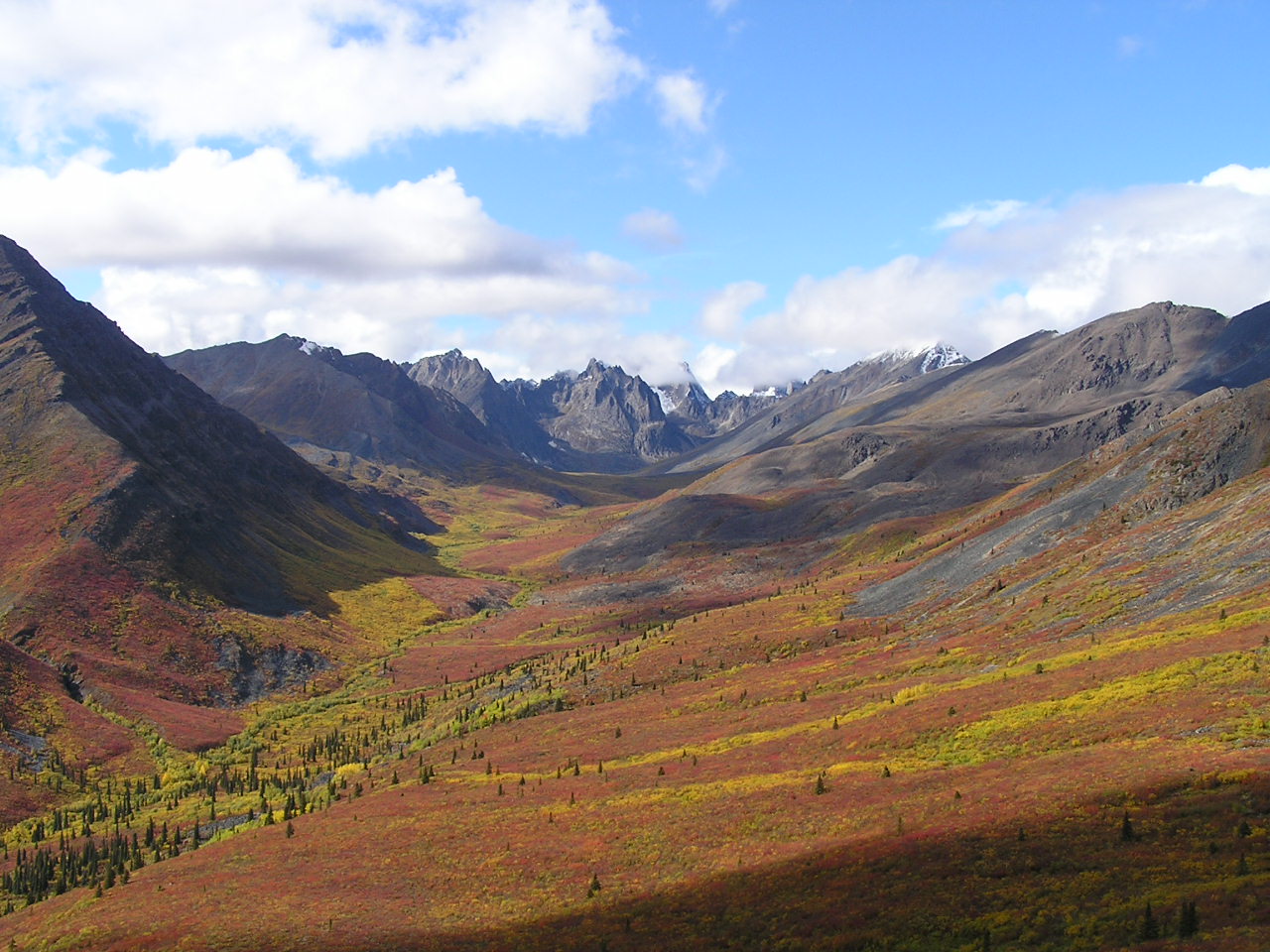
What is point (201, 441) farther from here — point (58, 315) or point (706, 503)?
point (706, 503)

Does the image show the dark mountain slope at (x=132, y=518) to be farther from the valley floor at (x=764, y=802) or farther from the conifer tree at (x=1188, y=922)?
the conifer tree at (x=1188, y=922)

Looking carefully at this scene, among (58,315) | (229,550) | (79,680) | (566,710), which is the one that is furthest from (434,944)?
(58,315)

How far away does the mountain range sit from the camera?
82.6 feet

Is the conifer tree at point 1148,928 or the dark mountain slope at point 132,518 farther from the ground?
the dark mountain slope at point 132,518

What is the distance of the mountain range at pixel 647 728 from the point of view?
25172mm

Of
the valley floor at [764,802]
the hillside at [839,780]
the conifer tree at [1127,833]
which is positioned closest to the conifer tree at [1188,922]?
the valley floor at [764,802]

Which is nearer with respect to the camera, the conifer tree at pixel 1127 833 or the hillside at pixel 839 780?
the hillside at pixel 839 780

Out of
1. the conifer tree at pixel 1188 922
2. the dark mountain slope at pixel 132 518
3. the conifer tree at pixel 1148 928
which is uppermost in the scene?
the dark mountain slope at pixel 132 518

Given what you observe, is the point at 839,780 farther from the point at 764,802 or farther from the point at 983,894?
the point at 983,894

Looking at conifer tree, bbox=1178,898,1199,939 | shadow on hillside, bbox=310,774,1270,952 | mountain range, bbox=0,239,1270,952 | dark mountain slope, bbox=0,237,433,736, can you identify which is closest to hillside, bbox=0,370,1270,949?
shadow on hillside, bbox=310,774,1270,952

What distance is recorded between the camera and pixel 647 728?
58000mm

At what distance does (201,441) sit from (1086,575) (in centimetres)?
14503

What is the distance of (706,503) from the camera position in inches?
7657

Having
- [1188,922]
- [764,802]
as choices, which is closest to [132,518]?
[764,802]
